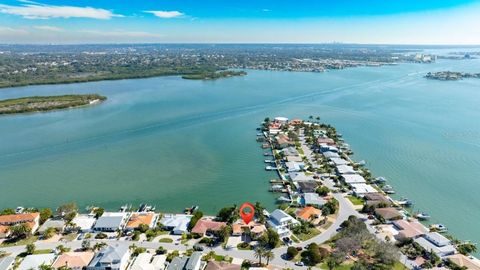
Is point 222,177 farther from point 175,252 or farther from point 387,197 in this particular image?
point 387,197

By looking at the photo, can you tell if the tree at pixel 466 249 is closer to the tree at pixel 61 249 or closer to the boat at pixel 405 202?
the boat at pixel 405 202

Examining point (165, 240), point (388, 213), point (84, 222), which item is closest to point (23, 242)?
point (84, 222)

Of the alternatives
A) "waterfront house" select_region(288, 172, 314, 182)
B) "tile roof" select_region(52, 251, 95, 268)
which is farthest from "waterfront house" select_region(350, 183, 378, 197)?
"tile roof" select_region(52, 251, 95, 268)

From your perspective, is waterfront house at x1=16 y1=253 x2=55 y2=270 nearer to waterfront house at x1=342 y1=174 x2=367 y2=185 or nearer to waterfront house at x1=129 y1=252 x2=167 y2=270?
waterfront house at x1=129 y1=252 x2=167 y2=270

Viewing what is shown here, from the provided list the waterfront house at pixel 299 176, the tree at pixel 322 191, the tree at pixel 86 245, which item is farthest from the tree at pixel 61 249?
the tree at pixel 322 191

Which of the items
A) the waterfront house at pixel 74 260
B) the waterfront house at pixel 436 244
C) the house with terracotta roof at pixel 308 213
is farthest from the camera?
the house with terracotta roof at pixel 308 213

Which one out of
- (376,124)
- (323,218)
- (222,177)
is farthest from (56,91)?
(323,218)
